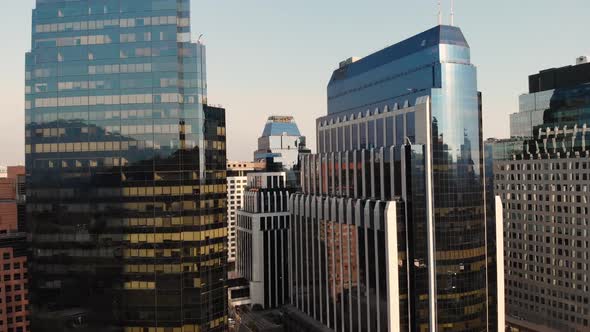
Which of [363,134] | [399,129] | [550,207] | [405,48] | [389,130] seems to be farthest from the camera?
[550,207]

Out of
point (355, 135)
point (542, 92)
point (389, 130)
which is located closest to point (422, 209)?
point (389, 130)

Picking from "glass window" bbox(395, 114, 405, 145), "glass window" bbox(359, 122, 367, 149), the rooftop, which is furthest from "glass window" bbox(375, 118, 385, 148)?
the rooftop

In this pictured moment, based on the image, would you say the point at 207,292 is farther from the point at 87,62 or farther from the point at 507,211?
the point at 507,211

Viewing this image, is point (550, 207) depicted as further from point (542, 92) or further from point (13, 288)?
point (13, 288)

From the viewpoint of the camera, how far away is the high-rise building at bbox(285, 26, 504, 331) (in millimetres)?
111938

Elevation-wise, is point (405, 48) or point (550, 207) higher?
point (405, 48)

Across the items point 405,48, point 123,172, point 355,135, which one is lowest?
point 123,172

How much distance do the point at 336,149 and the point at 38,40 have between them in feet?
279

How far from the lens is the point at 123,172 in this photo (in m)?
117

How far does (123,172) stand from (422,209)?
216ft

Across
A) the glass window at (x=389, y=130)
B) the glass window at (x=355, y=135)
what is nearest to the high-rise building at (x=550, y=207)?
the glass window at (x=355, y=135)

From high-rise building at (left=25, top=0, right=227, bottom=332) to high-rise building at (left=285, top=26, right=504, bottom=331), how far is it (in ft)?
108

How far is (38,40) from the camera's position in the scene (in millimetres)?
121688

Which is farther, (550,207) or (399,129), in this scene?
(550,207)
